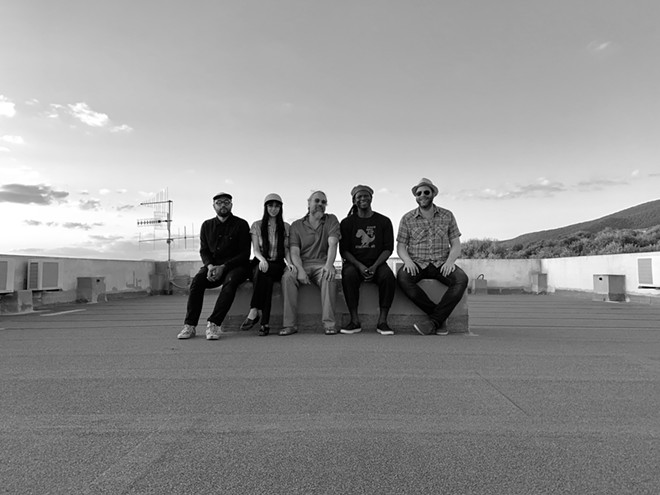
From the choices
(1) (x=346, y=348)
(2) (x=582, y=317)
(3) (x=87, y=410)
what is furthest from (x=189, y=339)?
(2) (x=582, y=317)

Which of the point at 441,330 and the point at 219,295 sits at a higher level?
the point at 219,295

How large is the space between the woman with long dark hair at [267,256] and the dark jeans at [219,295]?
202mm

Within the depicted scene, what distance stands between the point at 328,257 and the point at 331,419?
9.57ft

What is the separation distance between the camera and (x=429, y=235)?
5148mm

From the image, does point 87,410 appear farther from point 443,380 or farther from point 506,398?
point 506,398

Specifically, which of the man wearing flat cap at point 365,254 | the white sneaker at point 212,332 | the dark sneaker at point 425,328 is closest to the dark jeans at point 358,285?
the man wearing flat cap at point 365,254

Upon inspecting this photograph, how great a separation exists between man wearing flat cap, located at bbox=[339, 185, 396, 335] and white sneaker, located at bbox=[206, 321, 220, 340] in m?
1.31

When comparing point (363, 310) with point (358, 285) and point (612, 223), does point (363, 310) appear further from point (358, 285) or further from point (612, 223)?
point (612, 223)

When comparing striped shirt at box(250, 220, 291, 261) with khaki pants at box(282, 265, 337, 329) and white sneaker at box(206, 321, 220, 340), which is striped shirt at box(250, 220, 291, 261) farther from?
white sneaker at box(206, 321, 220, 340)

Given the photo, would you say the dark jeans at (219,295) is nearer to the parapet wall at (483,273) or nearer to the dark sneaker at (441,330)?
the dark sneaker at (441,330)

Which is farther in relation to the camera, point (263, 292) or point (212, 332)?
point (263, 292)

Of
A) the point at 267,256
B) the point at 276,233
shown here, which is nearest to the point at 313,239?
the point at 276,233

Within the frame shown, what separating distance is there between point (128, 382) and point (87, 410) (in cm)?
54

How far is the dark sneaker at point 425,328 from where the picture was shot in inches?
193
